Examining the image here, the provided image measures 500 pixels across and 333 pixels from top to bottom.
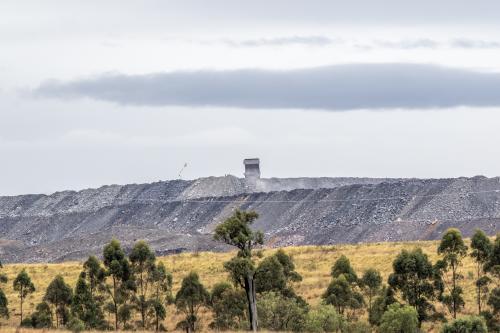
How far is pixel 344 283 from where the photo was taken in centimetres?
7656

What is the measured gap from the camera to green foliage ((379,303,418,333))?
6531 cm

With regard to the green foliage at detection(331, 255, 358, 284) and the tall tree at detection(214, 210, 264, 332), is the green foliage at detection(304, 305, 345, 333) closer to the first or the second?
the tall tree at detection(214, 210, 264, 332)

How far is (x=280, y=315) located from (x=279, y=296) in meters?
2.58

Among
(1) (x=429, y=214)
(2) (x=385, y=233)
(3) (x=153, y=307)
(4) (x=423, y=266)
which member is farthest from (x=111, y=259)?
(1) (x=429, y=214)

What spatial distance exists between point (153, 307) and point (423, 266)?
821 inches

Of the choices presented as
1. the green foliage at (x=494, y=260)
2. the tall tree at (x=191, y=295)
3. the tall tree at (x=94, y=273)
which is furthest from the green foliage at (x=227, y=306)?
the green foliage at (x=494, y=260)

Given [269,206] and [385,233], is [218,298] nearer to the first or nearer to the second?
[385,233]

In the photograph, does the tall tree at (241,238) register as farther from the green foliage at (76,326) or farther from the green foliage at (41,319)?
the green foliage at (41,319)

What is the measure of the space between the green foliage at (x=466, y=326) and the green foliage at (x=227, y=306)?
14992mm

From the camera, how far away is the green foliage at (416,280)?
70.4 m

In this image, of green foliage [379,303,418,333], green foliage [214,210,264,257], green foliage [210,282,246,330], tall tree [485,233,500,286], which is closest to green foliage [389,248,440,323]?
green foliage [379,303,418,333]

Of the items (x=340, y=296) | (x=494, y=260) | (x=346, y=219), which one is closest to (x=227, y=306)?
(x=340, y=296)

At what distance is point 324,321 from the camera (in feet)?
222

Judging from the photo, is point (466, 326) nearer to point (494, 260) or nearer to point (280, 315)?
point (494, 260)
